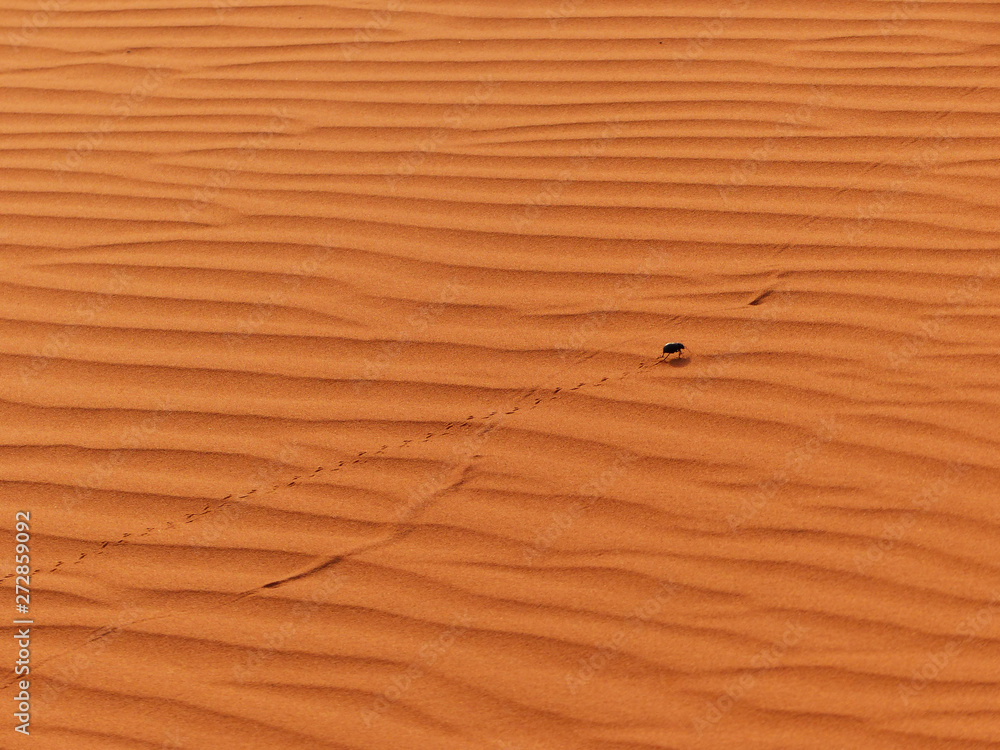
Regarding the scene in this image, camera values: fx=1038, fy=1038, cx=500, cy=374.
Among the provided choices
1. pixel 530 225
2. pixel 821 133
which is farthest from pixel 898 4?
pixel 530 225

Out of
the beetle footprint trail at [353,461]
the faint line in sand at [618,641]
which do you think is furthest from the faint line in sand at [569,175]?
the faint line in sand at [618,641]

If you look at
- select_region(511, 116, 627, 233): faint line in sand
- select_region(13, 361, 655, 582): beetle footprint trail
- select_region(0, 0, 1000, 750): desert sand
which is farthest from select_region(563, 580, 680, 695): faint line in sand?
select_region(511, 116, 627, 233): faint line in sand

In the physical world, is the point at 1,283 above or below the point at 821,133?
below

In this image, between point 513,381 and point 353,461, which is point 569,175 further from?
point 353,461

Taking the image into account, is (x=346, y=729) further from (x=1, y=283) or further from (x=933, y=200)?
(x=933, y=200)

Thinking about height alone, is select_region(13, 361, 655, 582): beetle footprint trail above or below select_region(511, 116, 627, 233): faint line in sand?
below

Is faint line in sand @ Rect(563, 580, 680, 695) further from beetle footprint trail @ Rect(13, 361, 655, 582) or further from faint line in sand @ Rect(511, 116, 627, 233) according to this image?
faint line in sand @ Rect(511, 116, 627, 233)

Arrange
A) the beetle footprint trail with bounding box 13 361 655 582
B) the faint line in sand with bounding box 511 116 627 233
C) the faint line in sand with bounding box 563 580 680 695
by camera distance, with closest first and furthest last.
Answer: the faint line in sand with bounding box 563 580 680 695
the beetle footprint trail with bounding box 13 361 655 582
the faint line in sand with bounding box 511 116 627 233
